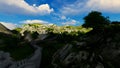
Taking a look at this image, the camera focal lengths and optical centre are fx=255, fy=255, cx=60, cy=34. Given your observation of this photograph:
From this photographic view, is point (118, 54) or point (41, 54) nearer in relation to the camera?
point (118, 54)

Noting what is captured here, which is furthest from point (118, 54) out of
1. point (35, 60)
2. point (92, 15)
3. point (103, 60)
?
point (92, 15)

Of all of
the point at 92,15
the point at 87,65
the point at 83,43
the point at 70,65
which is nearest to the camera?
the point at 87,65

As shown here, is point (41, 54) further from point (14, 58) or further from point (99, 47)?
point (99, 47)

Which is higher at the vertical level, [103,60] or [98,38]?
[98,38]

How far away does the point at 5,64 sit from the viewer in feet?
277

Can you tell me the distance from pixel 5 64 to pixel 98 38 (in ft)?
122

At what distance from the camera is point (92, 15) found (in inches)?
7859

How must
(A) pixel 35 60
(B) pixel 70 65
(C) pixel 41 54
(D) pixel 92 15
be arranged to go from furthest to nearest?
1. (D) pixel 92 15
2. (C) pixel 41 54
3. (A) pixel 35 60
4. (B) pixel 70 65

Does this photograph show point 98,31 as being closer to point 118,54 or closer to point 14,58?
point 118,54

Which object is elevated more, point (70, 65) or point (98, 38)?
point (98, 38)

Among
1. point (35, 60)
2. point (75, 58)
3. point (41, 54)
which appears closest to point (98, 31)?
point (75, 58)

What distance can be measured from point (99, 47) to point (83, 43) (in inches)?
192

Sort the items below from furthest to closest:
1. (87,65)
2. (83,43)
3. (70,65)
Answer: (83,43) < (70,65) < (87,65)

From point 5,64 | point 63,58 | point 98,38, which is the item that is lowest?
point 5,64
